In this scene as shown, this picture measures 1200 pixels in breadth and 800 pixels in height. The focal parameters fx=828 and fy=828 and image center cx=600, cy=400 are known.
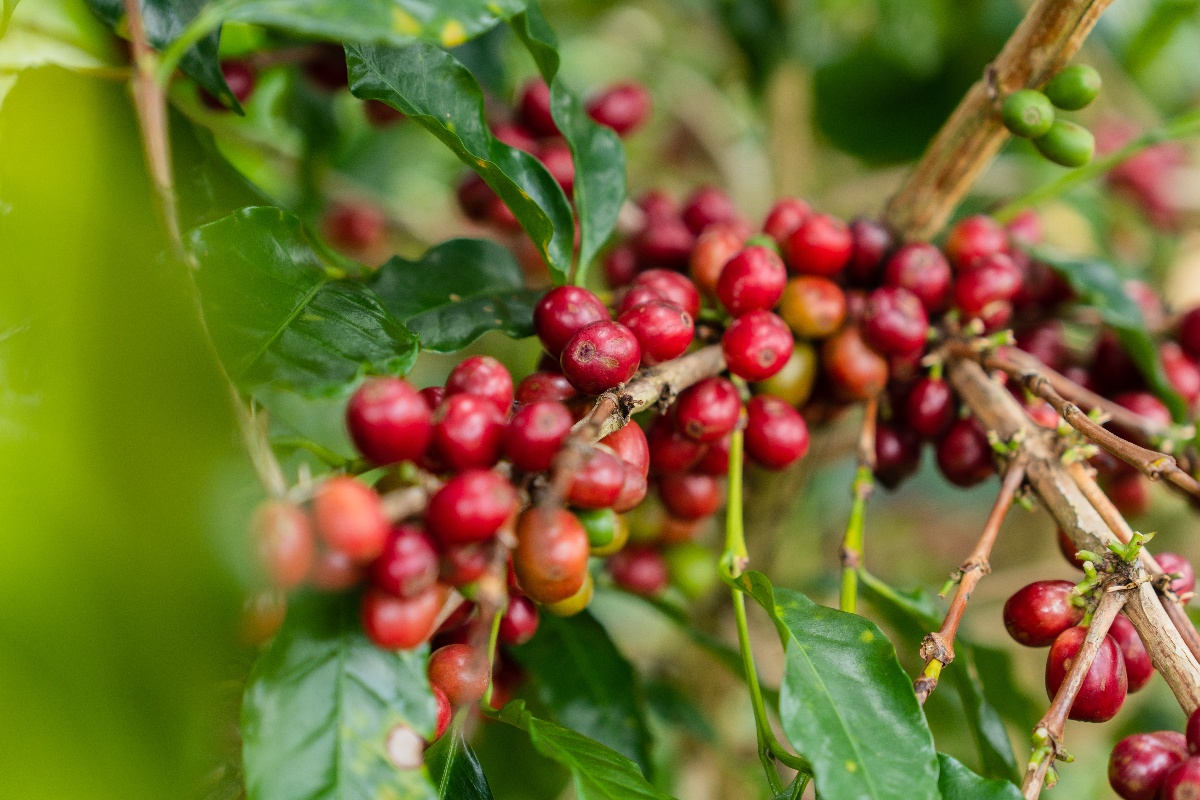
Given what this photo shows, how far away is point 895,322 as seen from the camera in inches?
36.3

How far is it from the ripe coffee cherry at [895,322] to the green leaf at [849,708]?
0.35 meters

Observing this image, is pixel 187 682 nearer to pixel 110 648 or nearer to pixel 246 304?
pixel 110 648

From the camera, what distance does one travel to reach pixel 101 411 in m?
0.51

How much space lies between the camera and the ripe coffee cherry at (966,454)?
0.96 m

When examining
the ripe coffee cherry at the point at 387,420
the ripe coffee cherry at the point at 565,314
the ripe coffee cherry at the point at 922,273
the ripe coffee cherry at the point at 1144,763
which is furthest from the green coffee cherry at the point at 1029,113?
the ripe coffee cherry at the point at 387,420

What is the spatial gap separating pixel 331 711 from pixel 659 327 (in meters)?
0.41

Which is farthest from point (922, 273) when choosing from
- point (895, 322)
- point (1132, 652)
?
point (1132, 652)

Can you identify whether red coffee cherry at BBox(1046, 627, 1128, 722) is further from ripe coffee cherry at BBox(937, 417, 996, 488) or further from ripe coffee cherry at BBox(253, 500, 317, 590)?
ripe coffee cherry at BBox(253, 500, 317, 590)

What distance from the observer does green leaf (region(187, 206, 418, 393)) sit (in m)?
0.62

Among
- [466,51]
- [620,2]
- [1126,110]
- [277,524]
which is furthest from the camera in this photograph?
[1126,110]

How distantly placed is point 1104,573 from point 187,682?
0.71m

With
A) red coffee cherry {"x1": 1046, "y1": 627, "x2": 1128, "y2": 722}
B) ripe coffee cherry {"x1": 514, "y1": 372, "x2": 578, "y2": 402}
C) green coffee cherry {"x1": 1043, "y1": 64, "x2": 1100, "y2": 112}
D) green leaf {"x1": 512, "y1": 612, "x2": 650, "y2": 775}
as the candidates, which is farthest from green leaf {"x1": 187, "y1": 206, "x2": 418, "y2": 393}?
green coffee cherry {"x1": 1043, "y1": 64, "x2": 1100, "y2": 112}

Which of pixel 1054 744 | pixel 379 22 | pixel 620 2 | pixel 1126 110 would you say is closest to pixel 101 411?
pixel 379 22

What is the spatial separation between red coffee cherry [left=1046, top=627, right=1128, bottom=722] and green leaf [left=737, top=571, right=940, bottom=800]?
136 mm
